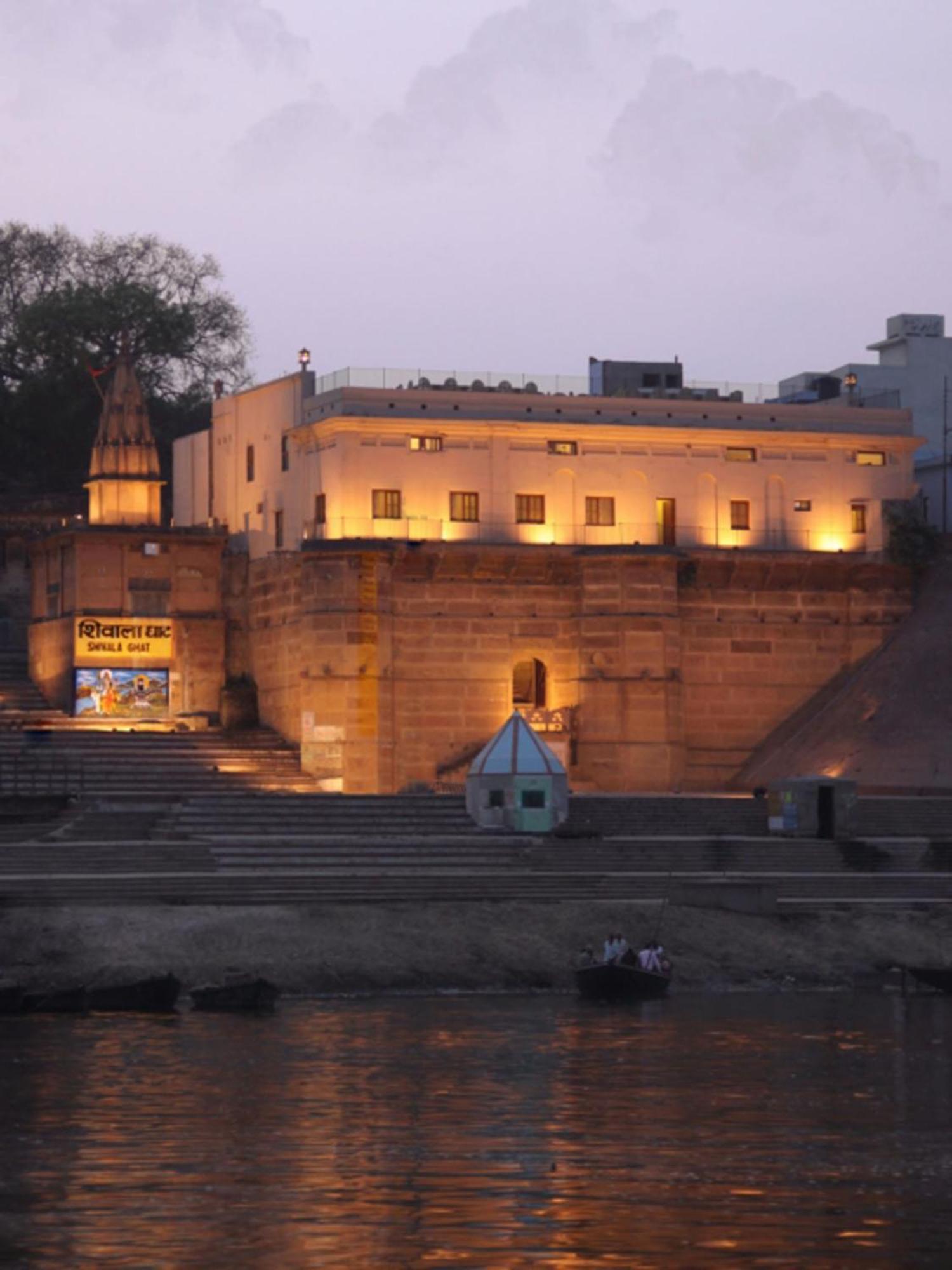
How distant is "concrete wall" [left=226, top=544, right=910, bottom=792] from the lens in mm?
71062

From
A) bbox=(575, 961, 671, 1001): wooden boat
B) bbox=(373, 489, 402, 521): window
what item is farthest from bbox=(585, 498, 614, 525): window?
bbox=(575, 961, 671, 1001): wooden boat

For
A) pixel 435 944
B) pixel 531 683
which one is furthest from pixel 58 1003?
pixel 531 683

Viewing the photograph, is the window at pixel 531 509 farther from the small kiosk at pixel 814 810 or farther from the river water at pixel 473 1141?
the river water at pixel 473 1141

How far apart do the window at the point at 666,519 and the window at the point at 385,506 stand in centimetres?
776

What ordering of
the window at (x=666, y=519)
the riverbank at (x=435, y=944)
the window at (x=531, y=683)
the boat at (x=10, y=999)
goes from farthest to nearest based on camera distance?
1. the window at (x=666, y=519)
2. the window at (x=531, y=683)
3. the riverbank at (x=435, y=944)
4. the boat at (x=10, y=999)

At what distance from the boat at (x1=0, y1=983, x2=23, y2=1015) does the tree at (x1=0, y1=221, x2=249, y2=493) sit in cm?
4784

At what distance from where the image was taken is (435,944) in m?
51.5

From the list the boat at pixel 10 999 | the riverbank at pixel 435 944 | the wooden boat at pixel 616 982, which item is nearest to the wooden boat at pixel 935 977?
the riverbank at pixel 435 944

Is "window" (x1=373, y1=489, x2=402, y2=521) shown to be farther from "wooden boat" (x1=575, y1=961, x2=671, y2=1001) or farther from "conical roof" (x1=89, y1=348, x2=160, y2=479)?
"wooden boat" (x1=575, y1=961, x2=671, y2=1001)

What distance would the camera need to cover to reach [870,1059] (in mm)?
39438

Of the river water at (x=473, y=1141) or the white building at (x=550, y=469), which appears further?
the white building at (x=550, y=469)

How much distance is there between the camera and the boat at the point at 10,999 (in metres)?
45.3

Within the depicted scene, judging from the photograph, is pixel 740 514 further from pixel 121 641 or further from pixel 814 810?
pixel 121 641

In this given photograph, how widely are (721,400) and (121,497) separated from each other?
57.5 feet
